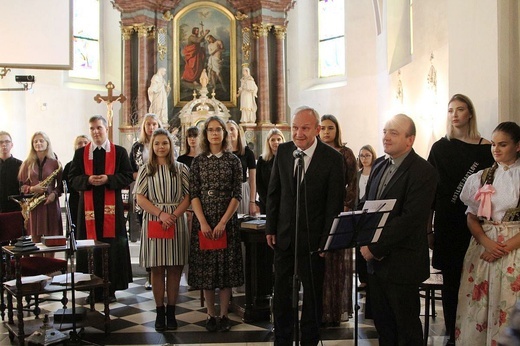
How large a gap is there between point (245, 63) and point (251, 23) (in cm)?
125

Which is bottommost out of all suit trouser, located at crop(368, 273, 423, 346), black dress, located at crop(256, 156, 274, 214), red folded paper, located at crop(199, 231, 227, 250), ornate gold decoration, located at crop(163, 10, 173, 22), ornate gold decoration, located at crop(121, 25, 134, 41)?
suit trouser, located at crop(368, 273, 423, 346)

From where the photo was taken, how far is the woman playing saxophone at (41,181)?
644 centimetres

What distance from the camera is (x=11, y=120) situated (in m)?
14.1

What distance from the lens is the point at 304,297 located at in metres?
3.89

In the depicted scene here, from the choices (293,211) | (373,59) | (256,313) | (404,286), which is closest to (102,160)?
(256,313)

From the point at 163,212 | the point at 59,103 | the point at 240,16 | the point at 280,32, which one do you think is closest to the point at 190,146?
the point at 163,212

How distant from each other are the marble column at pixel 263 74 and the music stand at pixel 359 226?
1330 centimetres

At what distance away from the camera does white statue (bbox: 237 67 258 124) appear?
1648 centimetres

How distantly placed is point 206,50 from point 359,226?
14572 mm

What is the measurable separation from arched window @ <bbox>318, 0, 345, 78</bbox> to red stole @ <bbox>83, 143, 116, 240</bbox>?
11647mm

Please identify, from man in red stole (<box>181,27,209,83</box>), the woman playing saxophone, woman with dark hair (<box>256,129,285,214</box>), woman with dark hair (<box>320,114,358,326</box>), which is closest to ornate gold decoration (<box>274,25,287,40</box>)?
man in red stole (<box>181,27,209,83</box>)

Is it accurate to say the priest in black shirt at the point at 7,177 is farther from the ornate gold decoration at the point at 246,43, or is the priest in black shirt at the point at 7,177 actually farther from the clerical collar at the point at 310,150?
the ornate gold decoration at the point at 246,43

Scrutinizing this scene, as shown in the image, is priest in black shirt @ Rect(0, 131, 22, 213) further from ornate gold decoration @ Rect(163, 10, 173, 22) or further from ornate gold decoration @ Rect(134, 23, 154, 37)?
ornate gold decoration @ Rect(163, 10, 173, 22)

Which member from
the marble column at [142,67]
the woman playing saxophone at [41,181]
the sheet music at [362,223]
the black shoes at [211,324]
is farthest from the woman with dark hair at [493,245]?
the marble column at [142,67]
